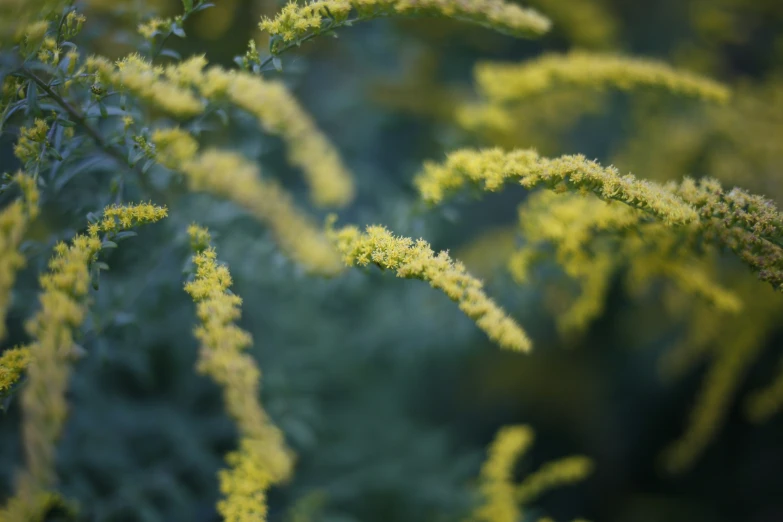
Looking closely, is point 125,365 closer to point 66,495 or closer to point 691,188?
point 66,495

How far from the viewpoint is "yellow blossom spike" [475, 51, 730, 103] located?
1584 mm

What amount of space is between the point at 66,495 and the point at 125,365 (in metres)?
0.50

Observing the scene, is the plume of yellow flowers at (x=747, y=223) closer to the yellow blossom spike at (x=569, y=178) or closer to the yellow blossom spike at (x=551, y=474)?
the yellow blossom spike at (x=569, y=178)

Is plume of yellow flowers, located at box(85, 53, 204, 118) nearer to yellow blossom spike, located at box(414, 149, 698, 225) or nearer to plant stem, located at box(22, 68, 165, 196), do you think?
plant stem, located at box(22, 68, 165, 196)

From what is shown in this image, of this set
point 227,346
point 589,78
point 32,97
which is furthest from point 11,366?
point 589,78

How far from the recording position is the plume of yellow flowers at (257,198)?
5.04 feet

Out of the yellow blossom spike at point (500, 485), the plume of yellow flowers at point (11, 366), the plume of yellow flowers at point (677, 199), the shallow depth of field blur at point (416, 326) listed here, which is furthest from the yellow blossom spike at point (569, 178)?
the plume of yellow flowers at point (11, 366)

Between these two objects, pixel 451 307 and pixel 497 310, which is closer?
pixel 497 310

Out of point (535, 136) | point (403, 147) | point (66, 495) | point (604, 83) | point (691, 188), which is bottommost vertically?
point (66, 495)

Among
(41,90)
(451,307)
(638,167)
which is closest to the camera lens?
(41,90)

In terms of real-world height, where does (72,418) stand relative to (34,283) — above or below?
below

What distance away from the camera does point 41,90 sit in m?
1.21

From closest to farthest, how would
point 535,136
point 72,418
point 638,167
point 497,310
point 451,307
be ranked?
point 497,310
point 72,418
point 451,307
point 638,167
point 535,136

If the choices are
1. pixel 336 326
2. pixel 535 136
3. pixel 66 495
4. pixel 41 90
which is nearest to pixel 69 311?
pixel 41 90
